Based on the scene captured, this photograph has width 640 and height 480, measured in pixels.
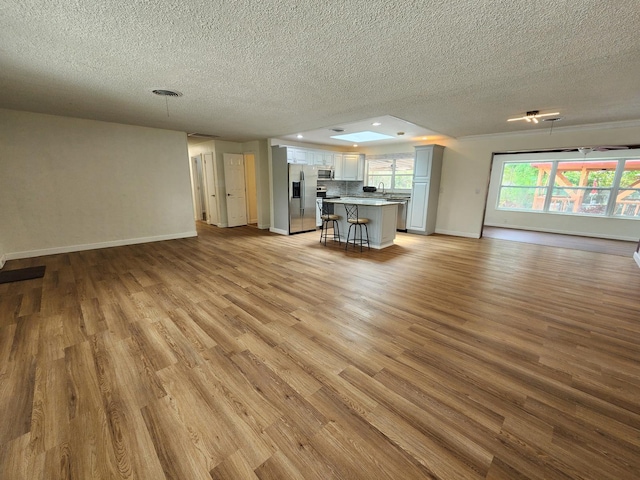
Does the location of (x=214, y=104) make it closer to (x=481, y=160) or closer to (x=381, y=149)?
(x=381, y=149)

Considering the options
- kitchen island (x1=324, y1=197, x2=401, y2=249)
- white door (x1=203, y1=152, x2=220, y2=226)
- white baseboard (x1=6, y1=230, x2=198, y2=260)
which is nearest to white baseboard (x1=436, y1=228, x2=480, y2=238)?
kitchen island (x1=324, y1=197, x2=401, y2=249)

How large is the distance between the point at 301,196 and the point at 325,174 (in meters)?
1.56

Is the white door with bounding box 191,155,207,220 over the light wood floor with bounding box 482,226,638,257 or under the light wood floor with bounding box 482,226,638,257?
over

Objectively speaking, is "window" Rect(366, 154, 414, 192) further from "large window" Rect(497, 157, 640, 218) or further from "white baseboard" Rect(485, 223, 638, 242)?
"white baseboard" Rect(485, 223, 638, 242)

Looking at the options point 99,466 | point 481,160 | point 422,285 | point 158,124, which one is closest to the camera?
point 99,466

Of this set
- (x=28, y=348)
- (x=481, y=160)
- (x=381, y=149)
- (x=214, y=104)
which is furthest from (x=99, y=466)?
(x=381, y=149)

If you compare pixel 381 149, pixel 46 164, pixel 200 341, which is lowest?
pixel 200 341

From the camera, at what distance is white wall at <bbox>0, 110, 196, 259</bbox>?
14.2 feet

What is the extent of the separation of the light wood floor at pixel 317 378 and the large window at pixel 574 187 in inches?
182

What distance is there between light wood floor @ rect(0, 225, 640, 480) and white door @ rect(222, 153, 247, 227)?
14.1 feet

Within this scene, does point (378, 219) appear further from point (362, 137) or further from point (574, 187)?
point (574, 187)

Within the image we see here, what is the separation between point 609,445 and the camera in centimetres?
140

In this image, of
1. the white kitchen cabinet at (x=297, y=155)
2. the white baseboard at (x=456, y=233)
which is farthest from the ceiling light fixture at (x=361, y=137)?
the white baseboard at (x=456, y=233)

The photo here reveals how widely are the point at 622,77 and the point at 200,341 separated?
4.93 metres
